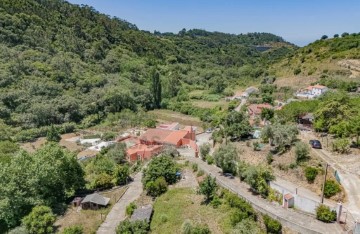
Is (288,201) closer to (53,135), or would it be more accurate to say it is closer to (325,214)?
(325,214)

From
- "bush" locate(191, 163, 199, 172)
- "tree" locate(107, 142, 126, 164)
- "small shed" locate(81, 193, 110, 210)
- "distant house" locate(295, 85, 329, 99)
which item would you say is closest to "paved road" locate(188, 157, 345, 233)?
"bush" locate(191, 163, 199, 172)

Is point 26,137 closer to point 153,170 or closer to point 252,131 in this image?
point 153,170

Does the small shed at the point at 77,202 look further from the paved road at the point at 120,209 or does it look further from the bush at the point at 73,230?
the bush at the point at 73,230

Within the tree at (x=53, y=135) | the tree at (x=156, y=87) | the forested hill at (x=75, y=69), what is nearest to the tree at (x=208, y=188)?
the tree at (x=53, y=135)

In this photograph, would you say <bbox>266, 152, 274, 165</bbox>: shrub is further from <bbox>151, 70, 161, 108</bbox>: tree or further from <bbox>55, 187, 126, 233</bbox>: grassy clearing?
<bbox>151, 70, 161, 108</bbox>: tree

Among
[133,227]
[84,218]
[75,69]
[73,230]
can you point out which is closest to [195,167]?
[133,227]

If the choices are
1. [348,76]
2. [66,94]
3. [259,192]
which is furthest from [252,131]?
[66,94]
